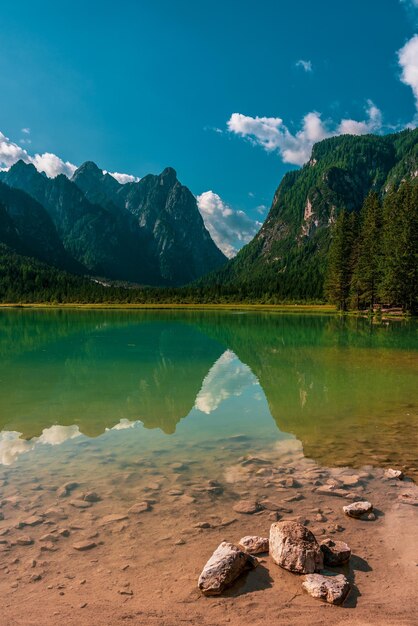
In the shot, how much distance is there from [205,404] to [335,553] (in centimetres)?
1173

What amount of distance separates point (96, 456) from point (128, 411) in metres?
5.04

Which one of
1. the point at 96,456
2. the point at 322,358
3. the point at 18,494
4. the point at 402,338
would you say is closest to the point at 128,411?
the point at 96,456

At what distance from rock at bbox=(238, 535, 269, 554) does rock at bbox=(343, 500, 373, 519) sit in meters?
2.00

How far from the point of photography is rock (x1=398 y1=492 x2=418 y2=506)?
8766 millimetres

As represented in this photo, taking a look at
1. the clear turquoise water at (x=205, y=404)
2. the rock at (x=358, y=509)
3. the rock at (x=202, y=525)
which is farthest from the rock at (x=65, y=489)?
the rock at (x=358, y=509)

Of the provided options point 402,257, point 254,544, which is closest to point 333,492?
point 254,544

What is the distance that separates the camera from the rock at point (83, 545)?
7.16 m

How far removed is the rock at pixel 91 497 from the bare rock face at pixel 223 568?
3552 mm

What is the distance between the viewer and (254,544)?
23.0 feet

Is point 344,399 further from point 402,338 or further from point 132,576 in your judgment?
point 402,338

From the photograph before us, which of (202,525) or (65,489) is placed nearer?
(202,525)

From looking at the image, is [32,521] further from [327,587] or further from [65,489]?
[327,587]

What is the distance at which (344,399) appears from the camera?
1889cm

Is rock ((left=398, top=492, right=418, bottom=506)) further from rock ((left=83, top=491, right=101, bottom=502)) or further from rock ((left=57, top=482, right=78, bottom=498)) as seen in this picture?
rock ((left=57, top=482, right=78, bottom=498))
